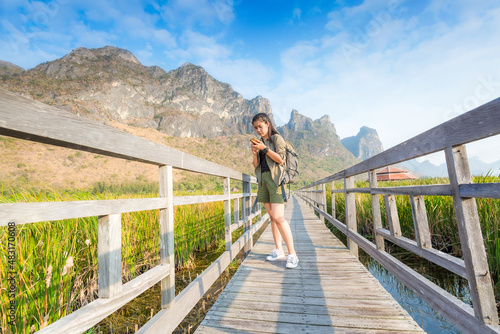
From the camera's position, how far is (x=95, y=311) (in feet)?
2.47

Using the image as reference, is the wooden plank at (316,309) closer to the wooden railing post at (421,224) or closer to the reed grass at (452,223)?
the wooden railing post at (421,224)

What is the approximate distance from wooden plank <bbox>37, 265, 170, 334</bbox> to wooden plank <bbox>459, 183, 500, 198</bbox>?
1.35 m

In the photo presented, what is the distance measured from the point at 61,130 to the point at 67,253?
1390 millimetres

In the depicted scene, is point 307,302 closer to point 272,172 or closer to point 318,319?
point 318,319

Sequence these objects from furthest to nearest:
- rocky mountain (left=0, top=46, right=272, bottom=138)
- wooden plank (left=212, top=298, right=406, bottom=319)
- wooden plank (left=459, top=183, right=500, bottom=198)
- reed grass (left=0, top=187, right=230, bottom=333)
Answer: rocky mountain (left=0, top=46, right=272, bottom=138)
wooden plank (left=212, top=298, right=406, bottom=319)
reed grass (left=0, top=187, right=230, bottom=333)
wooden plank (left=459, top=183, right=500, bottom=198)

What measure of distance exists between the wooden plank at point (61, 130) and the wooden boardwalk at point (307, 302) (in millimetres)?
1105

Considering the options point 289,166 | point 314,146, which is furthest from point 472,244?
point 314,146

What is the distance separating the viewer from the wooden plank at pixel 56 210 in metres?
0.55

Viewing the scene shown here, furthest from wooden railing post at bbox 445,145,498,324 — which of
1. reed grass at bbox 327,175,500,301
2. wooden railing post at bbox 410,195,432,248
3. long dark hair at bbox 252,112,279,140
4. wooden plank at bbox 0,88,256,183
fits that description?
long dark hair at bbox 252,112,279,140

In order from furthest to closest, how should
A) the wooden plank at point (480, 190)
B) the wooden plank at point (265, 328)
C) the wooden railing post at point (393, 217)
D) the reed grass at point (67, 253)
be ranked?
the wooden railing post at point (393, 217) < the wooden plank at point (265, 328) < the reed grass at point (67, 253) < the wooden plank at point (480, 190)

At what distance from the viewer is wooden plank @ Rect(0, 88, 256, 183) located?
572 mm

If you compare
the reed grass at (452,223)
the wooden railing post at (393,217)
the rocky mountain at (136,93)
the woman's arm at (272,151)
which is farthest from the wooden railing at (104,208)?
the rocky mountain at (136,93)

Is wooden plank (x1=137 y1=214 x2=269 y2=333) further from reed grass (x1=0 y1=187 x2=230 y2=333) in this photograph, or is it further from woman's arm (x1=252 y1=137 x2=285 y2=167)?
woman's arm (x1=252 y1=137 x2=285 y2=167)

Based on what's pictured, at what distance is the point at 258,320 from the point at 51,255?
A: 1.39m
